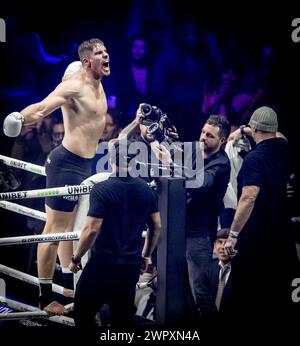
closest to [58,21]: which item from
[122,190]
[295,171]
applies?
[122,190]

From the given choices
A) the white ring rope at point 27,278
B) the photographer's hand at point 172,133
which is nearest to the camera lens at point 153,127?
the photographer's hand at point 172,133

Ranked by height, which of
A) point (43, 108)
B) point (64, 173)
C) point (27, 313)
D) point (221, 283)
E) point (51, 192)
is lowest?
point (27, 313)

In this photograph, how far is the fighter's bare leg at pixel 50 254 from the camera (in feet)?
16.0

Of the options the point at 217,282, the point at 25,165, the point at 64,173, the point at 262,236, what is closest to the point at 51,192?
the point at 64,173

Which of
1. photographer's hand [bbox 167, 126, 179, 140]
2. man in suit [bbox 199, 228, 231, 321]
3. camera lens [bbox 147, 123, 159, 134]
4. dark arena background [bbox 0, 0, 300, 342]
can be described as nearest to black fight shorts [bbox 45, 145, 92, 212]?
dark arena background [bbox 0, 0, 300, 342]

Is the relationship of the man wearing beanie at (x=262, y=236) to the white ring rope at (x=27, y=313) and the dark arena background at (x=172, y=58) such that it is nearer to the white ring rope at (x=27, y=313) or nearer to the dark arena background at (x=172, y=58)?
the dark arena background at (x=172, y=58)

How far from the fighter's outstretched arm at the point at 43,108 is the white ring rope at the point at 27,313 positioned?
1.04 m

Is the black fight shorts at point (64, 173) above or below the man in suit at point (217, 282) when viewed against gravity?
above

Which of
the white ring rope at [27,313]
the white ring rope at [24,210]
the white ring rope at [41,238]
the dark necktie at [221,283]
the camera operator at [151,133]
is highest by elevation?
the camera operator at [151,133]

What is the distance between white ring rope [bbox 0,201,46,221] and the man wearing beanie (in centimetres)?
119

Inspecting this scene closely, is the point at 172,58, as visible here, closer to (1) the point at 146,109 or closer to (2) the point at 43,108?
(1) the point at 146,109

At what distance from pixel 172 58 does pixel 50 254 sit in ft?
4.90

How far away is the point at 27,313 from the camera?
15.7 feet

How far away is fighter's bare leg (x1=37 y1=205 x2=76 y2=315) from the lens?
193 inches
